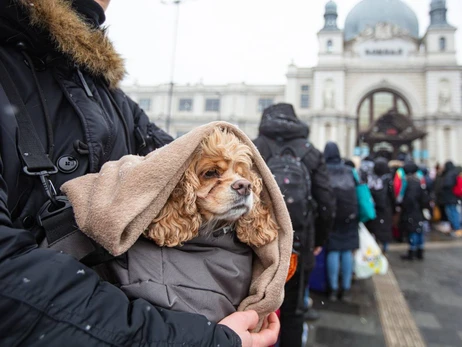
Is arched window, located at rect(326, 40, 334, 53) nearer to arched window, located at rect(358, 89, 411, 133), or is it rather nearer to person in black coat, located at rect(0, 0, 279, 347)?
arched window, located at rect(358, 89, 411, 133)

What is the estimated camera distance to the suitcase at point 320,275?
4.98m

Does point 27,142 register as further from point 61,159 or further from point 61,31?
point 61,31

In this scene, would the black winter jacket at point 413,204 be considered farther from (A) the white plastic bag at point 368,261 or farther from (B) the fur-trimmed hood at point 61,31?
(B) the fur-trimmed hood at point 61,31

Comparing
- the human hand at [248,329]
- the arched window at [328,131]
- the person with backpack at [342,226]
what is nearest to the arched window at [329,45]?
the arched window at [328,131]

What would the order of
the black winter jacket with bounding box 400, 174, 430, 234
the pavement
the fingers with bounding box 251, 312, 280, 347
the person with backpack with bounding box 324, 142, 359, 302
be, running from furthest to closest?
the black winter jacket with bounding box 400, 174, 430, 234 < the person with backpack with bounding box 324, 142, 359, 302 < the pavement < the fingers with bounding box 251, 312, 280, 347

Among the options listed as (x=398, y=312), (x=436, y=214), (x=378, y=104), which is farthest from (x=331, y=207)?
(x=378, y=104)

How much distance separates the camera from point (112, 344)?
0.75 metres

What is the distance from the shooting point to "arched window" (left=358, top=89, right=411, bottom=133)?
32406 mm

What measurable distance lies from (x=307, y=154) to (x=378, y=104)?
111 feet

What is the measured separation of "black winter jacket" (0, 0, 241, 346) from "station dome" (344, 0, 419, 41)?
39151mm

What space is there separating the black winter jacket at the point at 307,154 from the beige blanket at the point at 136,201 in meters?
2.20

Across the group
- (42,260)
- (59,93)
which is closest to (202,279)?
(42,260)

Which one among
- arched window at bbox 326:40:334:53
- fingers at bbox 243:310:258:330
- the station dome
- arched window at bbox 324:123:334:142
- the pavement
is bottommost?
the pavement

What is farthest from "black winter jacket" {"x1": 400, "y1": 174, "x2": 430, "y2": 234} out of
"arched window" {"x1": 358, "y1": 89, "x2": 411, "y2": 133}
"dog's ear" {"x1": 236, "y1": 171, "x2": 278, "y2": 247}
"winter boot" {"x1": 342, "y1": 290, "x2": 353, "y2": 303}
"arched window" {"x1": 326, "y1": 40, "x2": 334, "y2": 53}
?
"arched window" {"x1": 326, "y1": 40, "x2": 334, "y2": 53}
